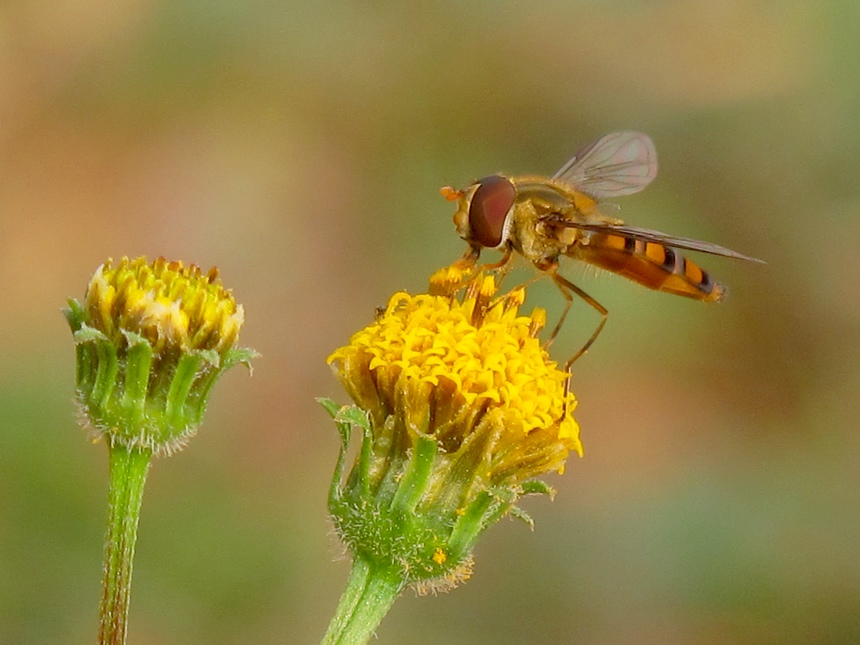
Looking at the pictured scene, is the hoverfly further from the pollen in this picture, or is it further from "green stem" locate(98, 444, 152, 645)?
"green stem" locate(98, 444, 152, 645)

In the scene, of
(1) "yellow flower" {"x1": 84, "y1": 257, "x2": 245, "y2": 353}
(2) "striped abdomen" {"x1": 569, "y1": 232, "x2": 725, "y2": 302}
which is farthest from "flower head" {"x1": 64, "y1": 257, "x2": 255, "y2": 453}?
(2) "striped abdomen" {"x1": 569, "y1": 232, "x2": 725, "y2": 302}

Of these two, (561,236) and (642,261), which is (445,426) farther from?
(642,261)

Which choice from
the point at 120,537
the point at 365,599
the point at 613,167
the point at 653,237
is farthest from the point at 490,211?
the point at 120,537

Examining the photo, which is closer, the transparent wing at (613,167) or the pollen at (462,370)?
the pollen at (462,370)

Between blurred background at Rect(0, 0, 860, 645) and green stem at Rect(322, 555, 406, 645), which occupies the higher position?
blurred background at Rect(0, 0, 860, 645)

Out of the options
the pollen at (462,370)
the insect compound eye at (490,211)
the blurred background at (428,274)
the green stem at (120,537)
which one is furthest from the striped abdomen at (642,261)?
the blurred background at (428,274)

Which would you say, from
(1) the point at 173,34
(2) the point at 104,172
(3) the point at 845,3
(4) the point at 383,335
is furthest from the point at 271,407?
(3) the point at 845,3

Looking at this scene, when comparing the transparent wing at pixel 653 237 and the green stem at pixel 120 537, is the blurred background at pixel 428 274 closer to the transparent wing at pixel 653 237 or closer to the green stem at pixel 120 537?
the transparent wing at pixel 653 237
